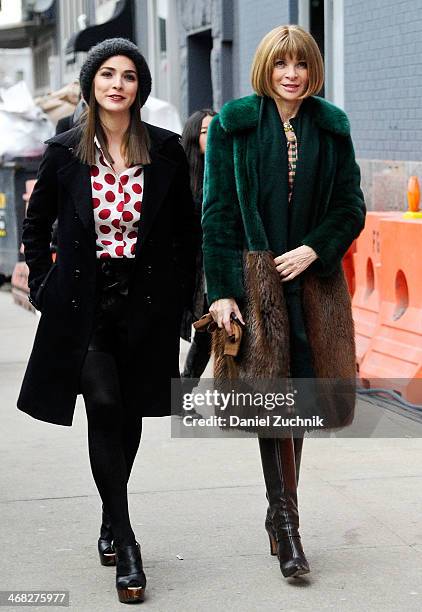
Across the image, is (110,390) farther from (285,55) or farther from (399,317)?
(399,317)

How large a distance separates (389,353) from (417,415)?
69 cm

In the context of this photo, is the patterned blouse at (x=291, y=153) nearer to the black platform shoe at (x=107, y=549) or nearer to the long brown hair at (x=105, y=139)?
the long brown hair at (x=105, y=139)

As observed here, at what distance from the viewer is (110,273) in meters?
4.75

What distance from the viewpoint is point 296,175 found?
4.75 metres

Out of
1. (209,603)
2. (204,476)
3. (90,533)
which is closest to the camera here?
(209,603)

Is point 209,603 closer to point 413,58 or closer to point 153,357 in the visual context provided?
point 153,357

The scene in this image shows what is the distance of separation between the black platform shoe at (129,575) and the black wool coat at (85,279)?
0.51m

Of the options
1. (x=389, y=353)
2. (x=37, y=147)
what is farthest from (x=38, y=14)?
(x=389, y=353)

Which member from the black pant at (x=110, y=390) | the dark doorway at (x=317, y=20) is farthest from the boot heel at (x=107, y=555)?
the dark doorway at (x=317, y=20)

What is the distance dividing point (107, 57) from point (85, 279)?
0.79 metres

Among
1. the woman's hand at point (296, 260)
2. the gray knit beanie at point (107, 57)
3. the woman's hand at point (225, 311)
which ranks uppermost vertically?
the gray knit beanie at point (107, 57)

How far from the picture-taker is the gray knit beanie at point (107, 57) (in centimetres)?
480

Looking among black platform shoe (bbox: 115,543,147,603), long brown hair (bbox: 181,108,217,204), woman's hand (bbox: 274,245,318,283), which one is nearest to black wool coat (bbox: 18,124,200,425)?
woman's hand (bbox: 274,245,318,283)

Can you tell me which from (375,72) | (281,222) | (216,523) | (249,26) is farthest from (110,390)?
(249,26)
